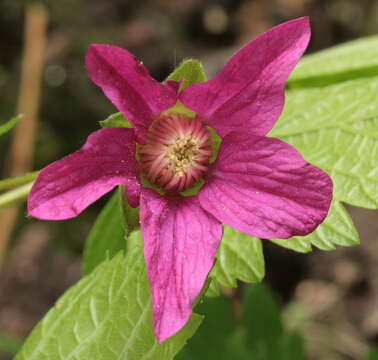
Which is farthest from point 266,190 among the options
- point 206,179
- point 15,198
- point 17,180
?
point 15,198

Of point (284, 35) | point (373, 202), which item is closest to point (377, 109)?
point (373, 202)

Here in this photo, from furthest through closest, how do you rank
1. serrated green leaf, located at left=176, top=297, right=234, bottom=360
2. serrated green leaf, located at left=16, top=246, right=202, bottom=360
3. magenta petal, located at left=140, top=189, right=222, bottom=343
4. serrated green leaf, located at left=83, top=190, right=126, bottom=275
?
serrated green leaf, located at left=176, top=297, right=234, bottom=360
serrated green leaf, located at left=83, top=190, right=126, bottom=275
serrated green leaf, located at left=16, top=246, right=202, bottom=360
magenta petal, located at left=140, top=189, right=222, bottom=343

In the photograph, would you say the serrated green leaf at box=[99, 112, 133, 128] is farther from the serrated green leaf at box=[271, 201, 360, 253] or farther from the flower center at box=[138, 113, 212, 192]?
the serrated green leaf at box=[271, 201, 360, 253]

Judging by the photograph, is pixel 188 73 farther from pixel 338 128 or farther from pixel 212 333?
pixel 212 333

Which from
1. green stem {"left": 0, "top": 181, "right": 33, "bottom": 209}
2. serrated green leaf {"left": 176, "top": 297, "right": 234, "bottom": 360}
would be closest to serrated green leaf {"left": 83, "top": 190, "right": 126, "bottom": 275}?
green stem {"left": 0, "top": 181, "right": 33, "bottom": 209}

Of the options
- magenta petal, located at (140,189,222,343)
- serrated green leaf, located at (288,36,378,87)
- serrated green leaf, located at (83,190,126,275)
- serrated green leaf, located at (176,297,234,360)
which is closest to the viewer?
magenta petal, located at (140,189,222,343)

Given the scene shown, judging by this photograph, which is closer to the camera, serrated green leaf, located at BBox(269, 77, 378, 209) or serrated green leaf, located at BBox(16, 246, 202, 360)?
serrated green leaf, located at BBox(16, 246, 202, 360)
